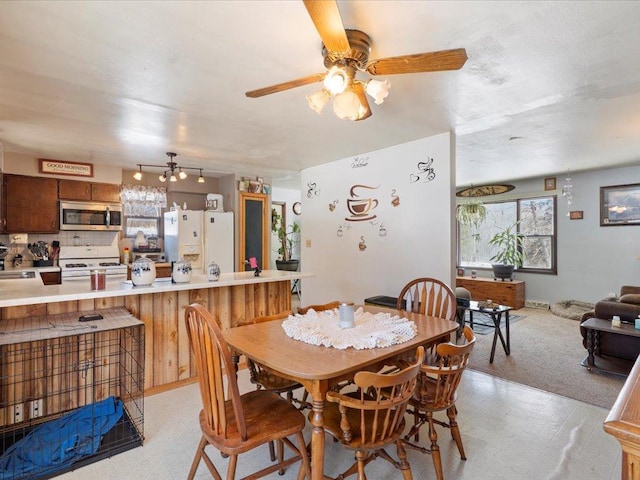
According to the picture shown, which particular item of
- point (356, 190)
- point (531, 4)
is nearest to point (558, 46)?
point (531, 4)

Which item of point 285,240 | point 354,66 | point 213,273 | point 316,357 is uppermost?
point 354,66

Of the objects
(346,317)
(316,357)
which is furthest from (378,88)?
(316,357)

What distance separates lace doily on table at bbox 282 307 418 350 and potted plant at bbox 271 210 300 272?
4.65 meters

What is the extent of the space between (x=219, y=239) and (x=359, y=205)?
7.78 ft

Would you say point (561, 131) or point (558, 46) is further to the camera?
point (561, 131)

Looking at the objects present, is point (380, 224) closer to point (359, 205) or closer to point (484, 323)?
point (359, 205)

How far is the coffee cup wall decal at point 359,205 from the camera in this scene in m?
4.39

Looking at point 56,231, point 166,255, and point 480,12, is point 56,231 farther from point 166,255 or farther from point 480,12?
point 480,12

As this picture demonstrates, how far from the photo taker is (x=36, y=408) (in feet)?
7.78

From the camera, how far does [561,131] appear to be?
3.58m

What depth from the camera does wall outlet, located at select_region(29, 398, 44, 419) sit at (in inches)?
92.7

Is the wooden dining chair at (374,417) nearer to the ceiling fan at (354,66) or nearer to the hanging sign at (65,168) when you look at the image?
the ceiling fan at (354,66)

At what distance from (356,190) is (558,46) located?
2831mm

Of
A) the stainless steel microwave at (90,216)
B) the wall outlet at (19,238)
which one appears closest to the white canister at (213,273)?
the stainless steel microwave at (90,216)
